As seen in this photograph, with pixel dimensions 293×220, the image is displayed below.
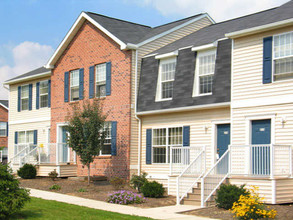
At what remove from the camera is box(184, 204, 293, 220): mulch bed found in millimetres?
11977

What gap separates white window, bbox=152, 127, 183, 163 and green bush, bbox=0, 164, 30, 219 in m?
8.49

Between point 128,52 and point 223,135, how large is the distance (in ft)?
20.9

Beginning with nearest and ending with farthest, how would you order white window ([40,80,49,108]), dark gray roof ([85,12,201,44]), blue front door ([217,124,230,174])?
1. blue front door ([217,124,230,174])
2. dark gray roof ([85,12,201,44])
3. white window ([40,80,49,108])

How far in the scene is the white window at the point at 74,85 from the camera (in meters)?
23.4

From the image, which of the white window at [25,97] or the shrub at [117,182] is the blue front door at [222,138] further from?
the white window at [25,97]

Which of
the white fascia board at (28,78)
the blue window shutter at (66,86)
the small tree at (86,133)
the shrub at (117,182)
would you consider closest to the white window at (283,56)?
the shrub at (117,182)

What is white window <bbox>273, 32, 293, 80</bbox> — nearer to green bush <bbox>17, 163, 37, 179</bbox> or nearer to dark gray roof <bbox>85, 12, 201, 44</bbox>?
dark gray roof <bbox>85, 12, 201, 44</bbox>

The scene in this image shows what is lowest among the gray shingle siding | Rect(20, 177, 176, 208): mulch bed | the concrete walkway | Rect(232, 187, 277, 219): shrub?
Rect(20, 177, 176, 208): mulch bed

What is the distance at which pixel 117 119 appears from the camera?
2069 centimetres

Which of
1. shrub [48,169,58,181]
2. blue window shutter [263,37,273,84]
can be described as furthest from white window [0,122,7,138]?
blue window shutter [263,37,273,84]

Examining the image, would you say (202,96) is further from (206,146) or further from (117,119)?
(117,119)

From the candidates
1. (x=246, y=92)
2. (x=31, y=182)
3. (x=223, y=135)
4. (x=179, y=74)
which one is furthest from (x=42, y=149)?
(x=246, y=92)

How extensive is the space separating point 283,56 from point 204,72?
3.93 metres

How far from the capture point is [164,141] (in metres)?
19.3
